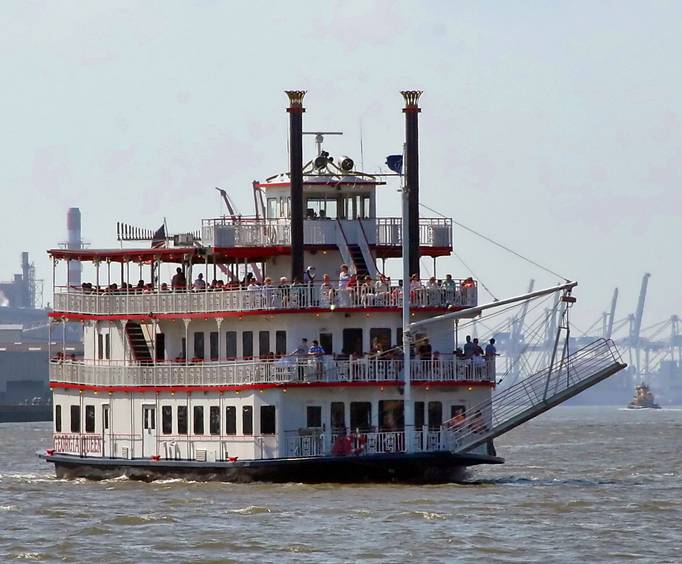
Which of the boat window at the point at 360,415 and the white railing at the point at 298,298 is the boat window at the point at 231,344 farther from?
the boat window at the point at 360,415

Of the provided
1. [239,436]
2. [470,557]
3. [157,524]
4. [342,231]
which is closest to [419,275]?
[342,231]

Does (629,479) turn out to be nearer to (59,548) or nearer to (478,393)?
(478,393)

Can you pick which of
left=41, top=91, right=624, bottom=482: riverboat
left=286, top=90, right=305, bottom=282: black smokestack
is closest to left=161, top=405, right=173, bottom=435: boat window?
left=41, top=91, right=624, bottom=482: riverboat

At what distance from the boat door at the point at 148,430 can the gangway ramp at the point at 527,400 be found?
8162mm

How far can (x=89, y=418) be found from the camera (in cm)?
6081

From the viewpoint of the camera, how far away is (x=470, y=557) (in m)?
42.0

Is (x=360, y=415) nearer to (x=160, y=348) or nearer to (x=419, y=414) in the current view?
(x=419, y=414)

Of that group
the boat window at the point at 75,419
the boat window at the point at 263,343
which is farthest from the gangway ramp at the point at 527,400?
the boat window at the point at 75,419

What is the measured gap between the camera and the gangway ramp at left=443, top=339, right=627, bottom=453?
55188 mm

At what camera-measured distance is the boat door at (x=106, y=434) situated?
59500 millimetres

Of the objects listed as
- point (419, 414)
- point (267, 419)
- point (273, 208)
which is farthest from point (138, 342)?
point (419, 414)

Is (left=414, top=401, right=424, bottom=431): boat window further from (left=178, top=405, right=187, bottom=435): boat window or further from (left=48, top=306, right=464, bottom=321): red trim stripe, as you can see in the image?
(left=178, top=405, right=187, bottom=435): boat window

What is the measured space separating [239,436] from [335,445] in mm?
2817

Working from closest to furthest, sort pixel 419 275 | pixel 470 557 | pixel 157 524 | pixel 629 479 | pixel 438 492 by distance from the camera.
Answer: pixel 470 557, pixel 157 524, pixel 438 492, pixel 419 275, pixel 629 479
